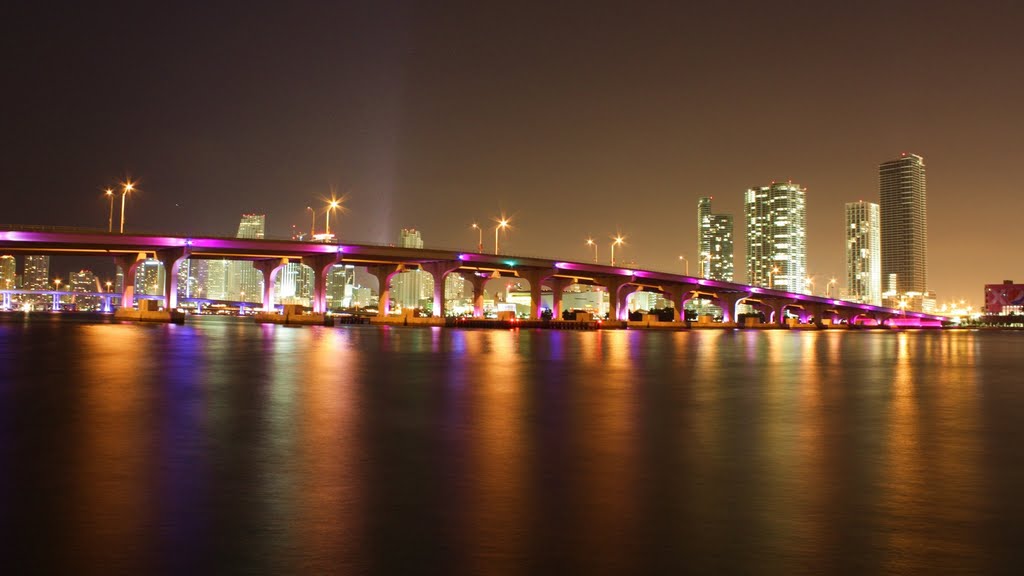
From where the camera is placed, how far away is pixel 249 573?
5.39m

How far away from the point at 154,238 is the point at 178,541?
97747mm

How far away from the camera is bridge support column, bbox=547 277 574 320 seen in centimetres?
13675

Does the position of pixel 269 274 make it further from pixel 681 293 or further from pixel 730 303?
pixel 730 303

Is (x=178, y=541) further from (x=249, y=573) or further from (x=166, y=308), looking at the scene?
(x=166, y=308)

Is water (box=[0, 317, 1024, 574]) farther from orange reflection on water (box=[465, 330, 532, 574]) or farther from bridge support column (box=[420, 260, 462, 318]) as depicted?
bridge support column (box=[420, 260, 462, 318])

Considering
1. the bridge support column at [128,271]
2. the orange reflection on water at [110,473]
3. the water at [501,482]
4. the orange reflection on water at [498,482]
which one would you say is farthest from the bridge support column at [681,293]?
the orange reflection on water at [110,473]

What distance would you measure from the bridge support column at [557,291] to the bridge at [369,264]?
192 mm

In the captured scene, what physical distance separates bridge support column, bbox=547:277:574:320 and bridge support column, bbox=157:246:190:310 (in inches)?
2503

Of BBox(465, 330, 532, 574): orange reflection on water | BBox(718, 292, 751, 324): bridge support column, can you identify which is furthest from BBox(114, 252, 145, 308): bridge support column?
BBox(718, 292, 751, 324): bridge support column

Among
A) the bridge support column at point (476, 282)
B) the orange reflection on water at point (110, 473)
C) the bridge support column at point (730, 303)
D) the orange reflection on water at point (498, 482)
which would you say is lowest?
the orange reflection on water at point (498, 482)

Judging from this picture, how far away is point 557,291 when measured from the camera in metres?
143

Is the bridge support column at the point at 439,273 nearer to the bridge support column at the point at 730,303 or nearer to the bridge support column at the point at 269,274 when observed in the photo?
the bridge support column at the point at 269,274

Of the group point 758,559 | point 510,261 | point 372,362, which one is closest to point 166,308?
point 510,261

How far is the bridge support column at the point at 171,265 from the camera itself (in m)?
98.9
